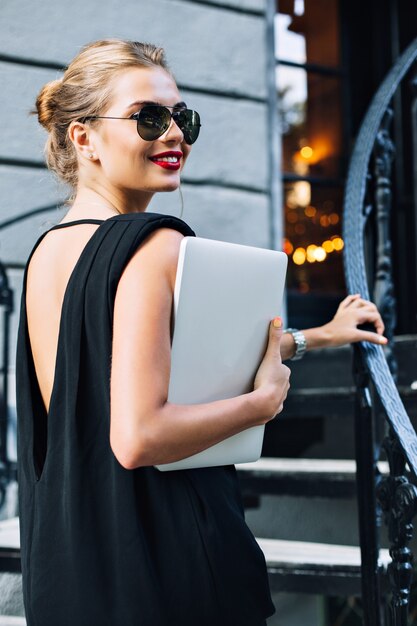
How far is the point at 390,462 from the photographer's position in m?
2.28

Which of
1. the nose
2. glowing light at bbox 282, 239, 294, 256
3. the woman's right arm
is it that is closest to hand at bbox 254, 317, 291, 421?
the woman's right arm

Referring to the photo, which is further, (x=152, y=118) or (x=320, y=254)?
(x=320, y=254)

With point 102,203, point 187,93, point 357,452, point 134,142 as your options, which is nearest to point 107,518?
point 102,203

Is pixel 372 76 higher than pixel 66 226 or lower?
higher

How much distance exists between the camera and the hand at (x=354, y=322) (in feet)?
7.03

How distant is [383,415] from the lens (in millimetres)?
2348

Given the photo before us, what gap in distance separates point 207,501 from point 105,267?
428 mm

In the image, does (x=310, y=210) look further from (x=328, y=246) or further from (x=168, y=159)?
(x=168, y=159)

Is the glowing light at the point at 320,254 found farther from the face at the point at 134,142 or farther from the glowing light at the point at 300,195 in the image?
the face at the point at 134,142

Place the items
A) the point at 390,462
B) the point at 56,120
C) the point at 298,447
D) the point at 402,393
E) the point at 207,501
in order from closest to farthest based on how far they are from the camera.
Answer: the point at 207,501 → the point at 56,120 → the point at 390,462 → the point at 402,393 → the point at 298,447

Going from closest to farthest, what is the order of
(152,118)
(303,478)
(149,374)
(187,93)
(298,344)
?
(149,374) < (152,118) < (298,344) < (303,478) < (187,93)

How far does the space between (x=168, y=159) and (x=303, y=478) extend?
1.88 metres

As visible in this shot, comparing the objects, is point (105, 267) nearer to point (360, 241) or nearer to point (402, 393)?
point (360, 241)

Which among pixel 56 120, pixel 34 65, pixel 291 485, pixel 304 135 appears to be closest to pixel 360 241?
pixel 291 485
